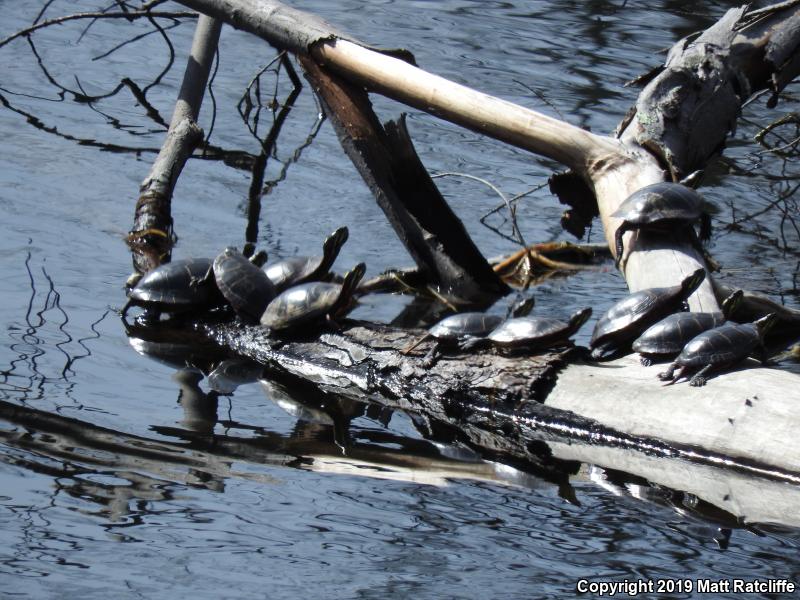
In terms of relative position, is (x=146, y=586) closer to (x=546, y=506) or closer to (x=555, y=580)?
(x=555, y=580)

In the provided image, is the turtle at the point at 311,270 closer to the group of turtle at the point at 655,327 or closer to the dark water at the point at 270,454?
the dark water at the point at 270,454

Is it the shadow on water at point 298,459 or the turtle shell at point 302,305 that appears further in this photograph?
the turtle shell at point 302,305

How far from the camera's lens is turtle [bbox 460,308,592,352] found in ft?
13.7

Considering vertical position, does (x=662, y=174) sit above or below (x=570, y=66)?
below

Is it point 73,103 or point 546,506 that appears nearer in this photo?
point 546,506

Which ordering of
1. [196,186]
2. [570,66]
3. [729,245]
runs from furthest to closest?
1. [570,66]
2. [196,186]
3. [729,245]

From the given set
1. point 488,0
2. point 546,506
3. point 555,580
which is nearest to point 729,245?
point 546,506

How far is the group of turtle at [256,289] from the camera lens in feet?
15.3

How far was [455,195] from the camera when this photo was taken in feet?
23.9

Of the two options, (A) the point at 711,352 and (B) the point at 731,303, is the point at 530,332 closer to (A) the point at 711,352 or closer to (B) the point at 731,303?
(A) the point at 711,352

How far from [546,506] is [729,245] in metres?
3.73

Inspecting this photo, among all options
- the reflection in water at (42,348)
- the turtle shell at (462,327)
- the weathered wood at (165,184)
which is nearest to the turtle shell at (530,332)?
the turtle shell at (462,327)

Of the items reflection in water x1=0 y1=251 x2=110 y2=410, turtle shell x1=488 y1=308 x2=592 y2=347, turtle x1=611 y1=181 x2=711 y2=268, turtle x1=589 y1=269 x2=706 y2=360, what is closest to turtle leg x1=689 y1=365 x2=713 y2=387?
turtle x1=589 y1=269 x2=706 y2=360

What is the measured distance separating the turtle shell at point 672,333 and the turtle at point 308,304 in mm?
1294
